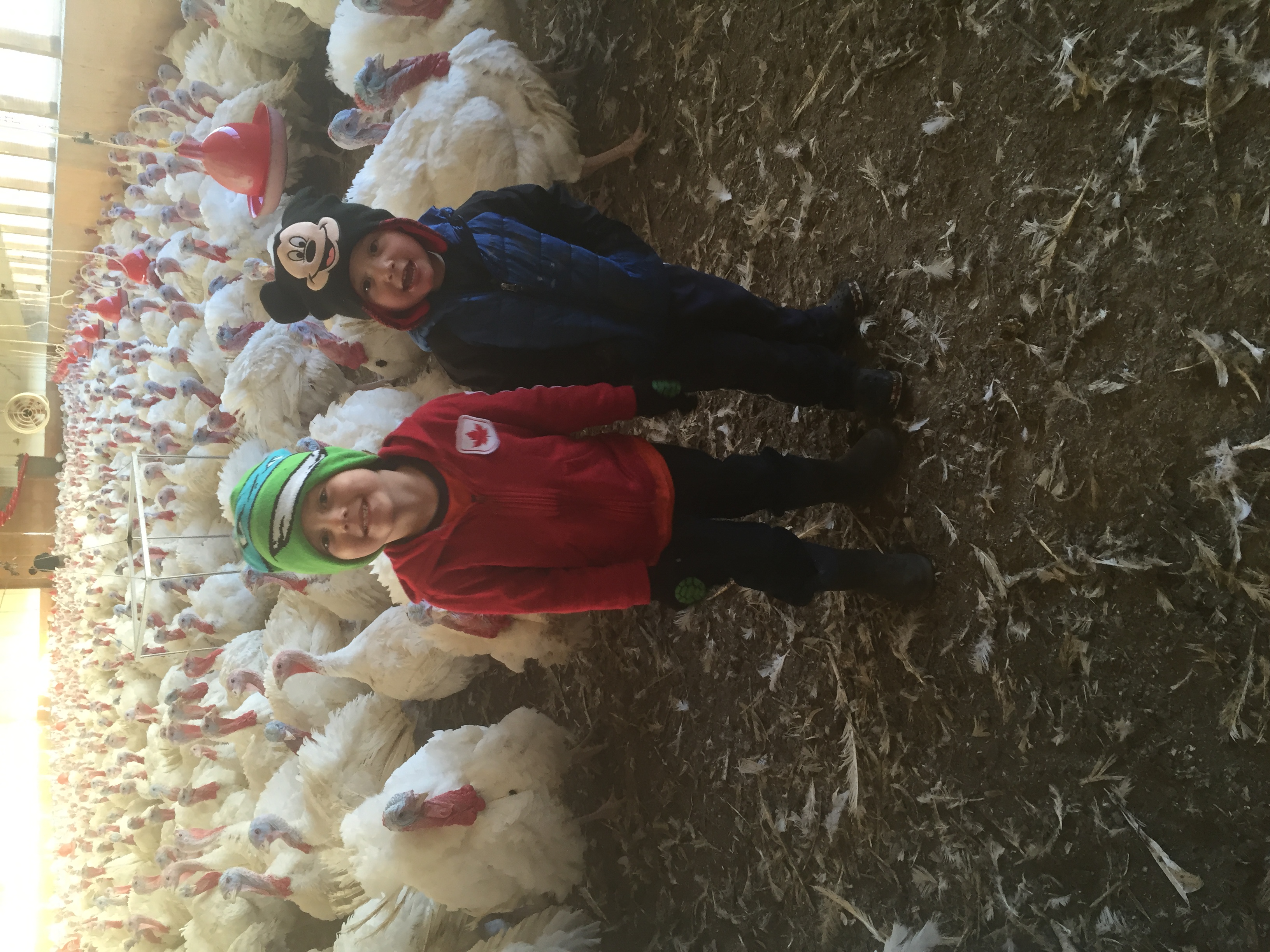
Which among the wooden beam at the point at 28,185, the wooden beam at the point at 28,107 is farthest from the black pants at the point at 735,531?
the wooden beam at the point at 28,185

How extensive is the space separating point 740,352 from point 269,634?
5.60 feet

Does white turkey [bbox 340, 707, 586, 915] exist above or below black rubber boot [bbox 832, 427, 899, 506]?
below

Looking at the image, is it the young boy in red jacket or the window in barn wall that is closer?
the young boy in red jacket

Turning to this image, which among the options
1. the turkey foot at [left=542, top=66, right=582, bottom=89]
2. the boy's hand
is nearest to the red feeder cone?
the turkey foot at [left=542, top=66, right=582, bottom=89]

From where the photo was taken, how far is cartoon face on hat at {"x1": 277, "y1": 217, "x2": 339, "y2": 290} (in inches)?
42.7

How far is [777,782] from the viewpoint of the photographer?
4.63ft

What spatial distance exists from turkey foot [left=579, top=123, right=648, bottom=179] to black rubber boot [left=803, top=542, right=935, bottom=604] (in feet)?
3.57

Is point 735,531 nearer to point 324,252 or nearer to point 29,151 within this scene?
point 324,252

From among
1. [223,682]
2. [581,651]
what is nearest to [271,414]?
[223,682]

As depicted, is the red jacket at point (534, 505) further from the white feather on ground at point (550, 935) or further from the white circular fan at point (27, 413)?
the white circular fan at point (27, 413)

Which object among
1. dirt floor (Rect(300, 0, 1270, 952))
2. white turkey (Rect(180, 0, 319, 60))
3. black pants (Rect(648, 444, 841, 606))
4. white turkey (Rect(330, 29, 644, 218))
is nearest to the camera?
dirt floor (Rect(300, 0, 1270, 952))

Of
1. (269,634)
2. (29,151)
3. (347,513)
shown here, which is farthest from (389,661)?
(29,151)

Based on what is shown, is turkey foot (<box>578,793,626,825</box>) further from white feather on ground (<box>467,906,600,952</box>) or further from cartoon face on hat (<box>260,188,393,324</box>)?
cartoon face on hat (<box>260,188,393,324</box>)

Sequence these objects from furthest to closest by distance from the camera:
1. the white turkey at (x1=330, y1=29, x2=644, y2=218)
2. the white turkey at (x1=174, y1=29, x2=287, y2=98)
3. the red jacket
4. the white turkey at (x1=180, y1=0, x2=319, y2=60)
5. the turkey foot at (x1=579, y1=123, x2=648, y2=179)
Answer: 1. the white turkey at (x1=174, y1=29, x2=287, y2=98)
2. the white turkey at (x1=180, y1=0, x2=319, y2=60)
3. the turkey foot at (x1=579, y1=123, x2=648, y2=179)
4. the white turkey at (x1=330, y1=29, x2=644, y2=218)
5. the red jacket
